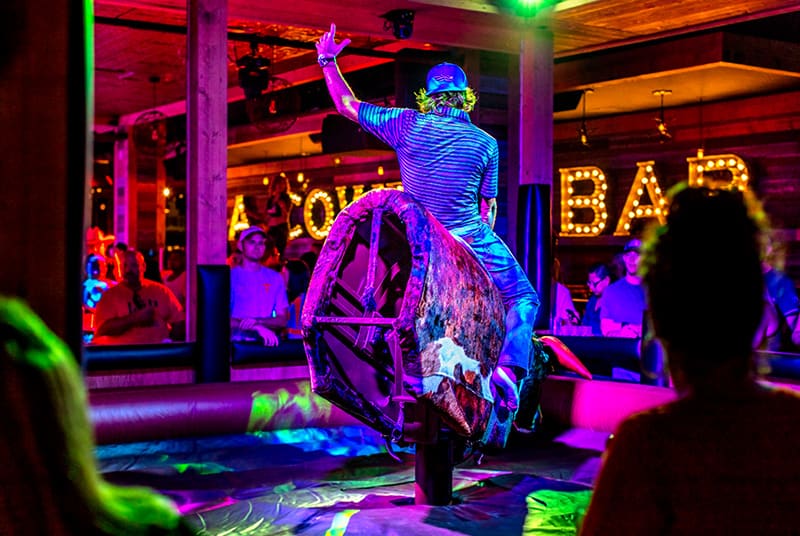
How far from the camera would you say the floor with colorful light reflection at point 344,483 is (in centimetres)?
462

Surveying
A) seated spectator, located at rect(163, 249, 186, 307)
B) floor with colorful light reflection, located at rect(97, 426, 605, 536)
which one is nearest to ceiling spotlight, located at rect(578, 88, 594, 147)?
seated spectator, located at rect(163, 249, 186, 307)

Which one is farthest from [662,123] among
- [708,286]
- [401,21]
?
[708,286]

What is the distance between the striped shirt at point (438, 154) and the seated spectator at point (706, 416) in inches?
134

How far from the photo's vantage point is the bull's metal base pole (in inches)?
196

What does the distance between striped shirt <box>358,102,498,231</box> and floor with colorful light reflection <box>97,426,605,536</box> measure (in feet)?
4.47

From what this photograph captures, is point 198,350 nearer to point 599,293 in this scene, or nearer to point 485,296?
point 485,296

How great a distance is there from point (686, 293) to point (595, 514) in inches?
13.3

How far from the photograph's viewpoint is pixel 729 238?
1.46 meters

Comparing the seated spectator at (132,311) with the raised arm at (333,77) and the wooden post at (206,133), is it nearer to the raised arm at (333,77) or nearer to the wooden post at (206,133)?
the wooden post at (206,133)

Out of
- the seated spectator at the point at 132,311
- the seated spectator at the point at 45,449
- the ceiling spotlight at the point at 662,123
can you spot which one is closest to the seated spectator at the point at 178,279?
the seated spectator at the point at 132,311

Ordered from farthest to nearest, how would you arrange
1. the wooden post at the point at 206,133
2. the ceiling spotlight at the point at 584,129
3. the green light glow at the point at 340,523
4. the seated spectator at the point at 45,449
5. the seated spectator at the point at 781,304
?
the ceiling spotlight at the point at 584,129 < the wooden post at the point at 206,133 < the seated spectator at the point at 781,304 < the green light glow at the point at 340,523 < the seated spectator at the point at 45,449

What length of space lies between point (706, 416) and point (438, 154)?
3594 millimetres

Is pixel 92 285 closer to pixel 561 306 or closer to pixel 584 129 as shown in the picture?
pixel 561 306

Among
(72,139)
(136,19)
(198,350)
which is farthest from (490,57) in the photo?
(72,139)
